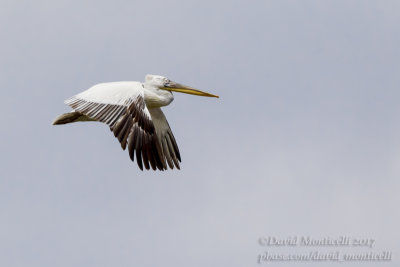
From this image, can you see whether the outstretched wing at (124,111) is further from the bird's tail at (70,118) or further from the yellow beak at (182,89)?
the yellow beak at (182,89)

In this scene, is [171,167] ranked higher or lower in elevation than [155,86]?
lower

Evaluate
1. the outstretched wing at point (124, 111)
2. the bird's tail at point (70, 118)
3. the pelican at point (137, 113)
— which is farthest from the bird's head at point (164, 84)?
the bird's tail at point (70, 118)

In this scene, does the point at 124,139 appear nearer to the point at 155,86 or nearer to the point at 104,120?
the point at 104,120

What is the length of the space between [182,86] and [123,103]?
2.33 meters

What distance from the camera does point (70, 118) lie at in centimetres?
2408

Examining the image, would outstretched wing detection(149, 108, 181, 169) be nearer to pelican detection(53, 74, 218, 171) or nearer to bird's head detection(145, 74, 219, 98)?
pelican detection(53, 74, 218, 171)

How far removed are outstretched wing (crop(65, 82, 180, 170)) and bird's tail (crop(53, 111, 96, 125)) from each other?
815 mm

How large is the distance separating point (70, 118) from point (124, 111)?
2295mm

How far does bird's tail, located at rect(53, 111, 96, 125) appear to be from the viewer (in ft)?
78.4

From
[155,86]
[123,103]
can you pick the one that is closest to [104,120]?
[123,103]

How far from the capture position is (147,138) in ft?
72.3

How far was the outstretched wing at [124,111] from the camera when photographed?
21.8 m

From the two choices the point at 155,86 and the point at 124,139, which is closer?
the point at 124,139

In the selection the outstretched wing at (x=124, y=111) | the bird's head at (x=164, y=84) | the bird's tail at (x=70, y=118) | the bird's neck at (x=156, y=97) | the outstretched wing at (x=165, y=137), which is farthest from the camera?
the outstretched wing at (x=165, y=137)
